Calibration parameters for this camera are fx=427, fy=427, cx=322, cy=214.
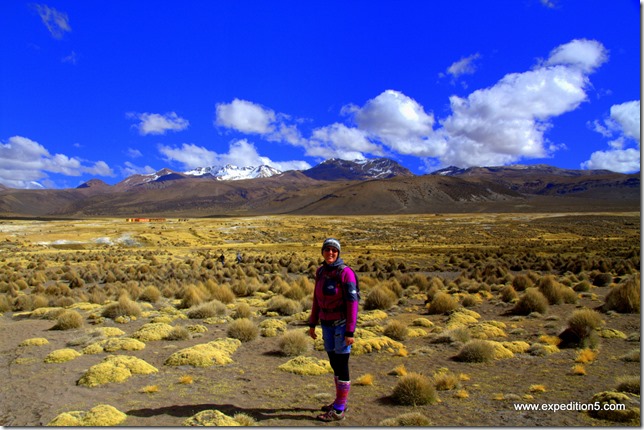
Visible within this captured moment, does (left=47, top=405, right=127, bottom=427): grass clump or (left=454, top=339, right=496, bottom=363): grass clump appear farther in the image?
(left=454, top=339, right=496, bottom=363): grass clump

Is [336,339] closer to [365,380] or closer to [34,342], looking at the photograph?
[365,380]

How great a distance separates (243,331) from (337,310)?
5822 mm

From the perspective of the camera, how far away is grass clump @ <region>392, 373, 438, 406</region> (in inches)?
240

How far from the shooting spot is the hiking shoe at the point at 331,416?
5.58m

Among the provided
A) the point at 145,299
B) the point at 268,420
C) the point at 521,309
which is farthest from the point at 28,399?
the point at 521,309

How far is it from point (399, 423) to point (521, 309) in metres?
8.93

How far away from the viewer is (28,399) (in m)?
6.48

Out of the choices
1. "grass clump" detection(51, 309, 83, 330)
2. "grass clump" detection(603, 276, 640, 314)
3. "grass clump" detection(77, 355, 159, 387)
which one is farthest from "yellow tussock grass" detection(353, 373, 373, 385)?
"grass clump" detection(603, 276, 640, 314)

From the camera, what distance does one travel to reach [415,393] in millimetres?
6098

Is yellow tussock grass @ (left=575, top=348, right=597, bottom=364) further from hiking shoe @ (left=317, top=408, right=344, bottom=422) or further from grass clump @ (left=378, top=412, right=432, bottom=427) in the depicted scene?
hiking shoe @ (left=317, top=408, right=344, bottom=422)

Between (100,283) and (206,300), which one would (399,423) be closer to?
(206,300)

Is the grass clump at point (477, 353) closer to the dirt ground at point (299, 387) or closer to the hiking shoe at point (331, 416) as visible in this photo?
the dirt ground at point (299, 387)

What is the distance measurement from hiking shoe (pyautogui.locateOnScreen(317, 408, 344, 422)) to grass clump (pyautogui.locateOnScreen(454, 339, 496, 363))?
3.77m

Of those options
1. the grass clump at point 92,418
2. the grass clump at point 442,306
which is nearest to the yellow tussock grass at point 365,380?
the grass clump at point 92,418
